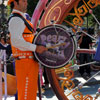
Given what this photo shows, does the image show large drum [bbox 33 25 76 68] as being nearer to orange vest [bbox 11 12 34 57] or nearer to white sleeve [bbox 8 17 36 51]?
orange vest [bbox 11 12 34 57]

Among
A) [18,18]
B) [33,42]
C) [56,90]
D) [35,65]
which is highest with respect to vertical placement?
[18,18]

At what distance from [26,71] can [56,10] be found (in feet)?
3.25

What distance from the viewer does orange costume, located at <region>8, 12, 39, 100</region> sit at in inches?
115

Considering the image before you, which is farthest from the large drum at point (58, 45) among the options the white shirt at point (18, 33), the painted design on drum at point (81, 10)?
the painted design on drum at point (81, 10)

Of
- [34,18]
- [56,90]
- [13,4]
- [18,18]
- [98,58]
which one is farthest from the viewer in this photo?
[34,18]

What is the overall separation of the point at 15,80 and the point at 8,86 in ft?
0.38

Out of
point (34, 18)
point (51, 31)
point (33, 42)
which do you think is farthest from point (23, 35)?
point (34, 18)

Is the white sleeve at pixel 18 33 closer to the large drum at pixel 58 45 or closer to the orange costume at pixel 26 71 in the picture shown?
the orange costume at pixel 26 71

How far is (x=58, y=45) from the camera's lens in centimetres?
298

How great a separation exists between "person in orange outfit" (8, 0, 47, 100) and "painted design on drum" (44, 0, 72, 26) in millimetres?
594

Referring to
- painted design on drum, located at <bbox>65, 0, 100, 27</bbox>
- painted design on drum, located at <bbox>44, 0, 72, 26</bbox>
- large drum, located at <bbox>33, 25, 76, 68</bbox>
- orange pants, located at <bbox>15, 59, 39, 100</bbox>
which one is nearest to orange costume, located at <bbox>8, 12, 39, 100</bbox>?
orange pants, located at <bbox>15, 59, 39, 100</bbox>

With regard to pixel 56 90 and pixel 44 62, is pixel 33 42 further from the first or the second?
pixel 56 90

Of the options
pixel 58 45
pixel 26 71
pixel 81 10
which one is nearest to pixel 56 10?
pixel 81 10

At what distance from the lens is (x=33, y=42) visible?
2.94m
